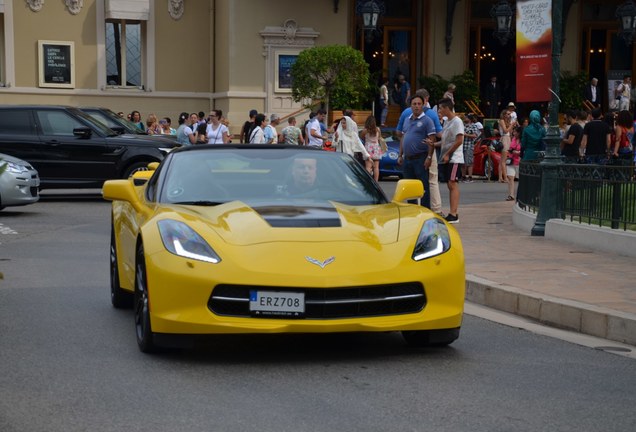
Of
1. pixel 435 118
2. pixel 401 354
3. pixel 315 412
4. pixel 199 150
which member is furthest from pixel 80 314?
pixel 435 118

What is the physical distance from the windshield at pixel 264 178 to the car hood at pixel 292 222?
0.26 m

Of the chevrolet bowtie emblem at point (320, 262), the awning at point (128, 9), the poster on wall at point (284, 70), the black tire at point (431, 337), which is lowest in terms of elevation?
the black tire at point (431, 337)

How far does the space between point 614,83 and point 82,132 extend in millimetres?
22020

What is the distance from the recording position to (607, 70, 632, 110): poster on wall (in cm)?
3724

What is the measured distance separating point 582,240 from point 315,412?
8.28 meters

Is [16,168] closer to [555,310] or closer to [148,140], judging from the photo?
[148,140]

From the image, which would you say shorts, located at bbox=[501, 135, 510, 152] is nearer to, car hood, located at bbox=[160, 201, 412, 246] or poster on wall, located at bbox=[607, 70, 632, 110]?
poster on wall, located at bbox=[607, 70, 632, 110]

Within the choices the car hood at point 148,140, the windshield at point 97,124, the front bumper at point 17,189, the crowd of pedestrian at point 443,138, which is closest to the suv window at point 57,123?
the windshield at point 97,124

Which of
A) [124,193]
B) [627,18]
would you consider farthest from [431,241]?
[627,18]

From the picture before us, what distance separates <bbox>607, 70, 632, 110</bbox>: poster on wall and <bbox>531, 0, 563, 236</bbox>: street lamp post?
2254 cm

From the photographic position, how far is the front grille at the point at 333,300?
6898 mm

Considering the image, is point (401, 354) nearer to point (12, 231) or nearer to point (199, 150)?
point (199, 150)

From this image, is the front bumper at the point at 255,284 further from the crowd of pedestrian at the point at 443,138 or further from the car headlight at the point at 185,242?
the crowd of pedestrian at the point at 443,138

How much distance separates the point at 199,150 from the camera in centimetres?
876
